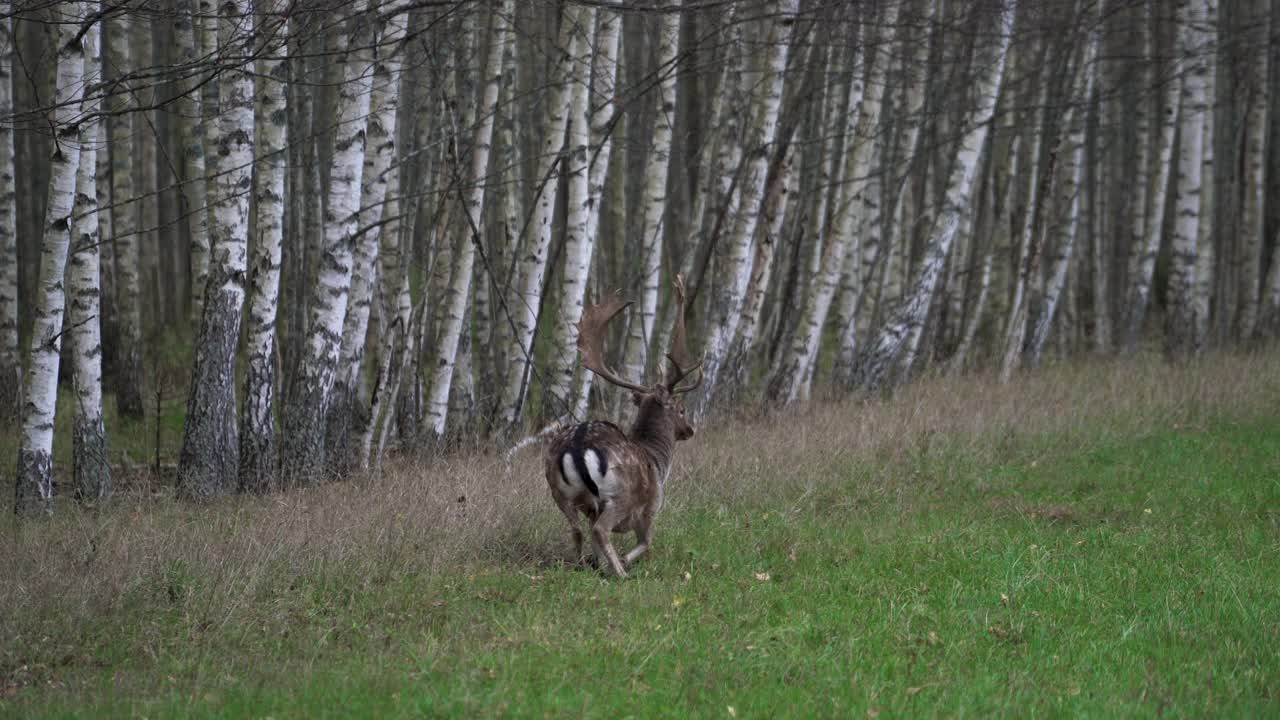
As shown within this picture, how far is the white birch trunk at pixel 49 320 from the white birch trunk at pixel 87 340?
459mm

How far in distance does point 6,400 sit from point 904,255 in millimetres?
13692

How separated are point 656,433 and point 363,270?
3.70m

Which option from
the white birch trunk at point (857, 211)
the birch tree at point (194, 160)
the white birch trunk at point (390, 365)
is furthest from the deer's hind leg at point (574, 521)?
the white birch trunk at point (857, 211)

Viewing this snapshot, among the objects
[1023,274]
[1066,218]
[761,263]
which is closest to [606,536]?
[761,263]

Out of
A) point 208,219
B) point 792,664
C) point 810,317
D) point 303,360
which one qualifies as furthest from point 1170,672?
point 810,317

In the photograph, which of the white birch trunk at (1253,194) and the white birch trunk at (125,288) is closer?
the white birch trunk at (125,288)

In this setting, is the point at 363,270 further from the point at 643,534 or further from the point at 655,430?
the point at 643,534

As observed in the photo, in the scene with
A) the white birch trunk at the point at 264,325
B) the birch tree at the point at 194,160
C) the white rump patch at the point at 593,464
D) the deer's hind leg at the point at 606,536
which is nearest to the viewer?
the white rump patch at the point at 593,464

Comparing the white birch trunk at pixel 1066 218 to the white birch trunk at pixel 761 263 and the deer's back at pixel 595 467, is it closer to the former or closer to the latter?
the white birch trunk at pixel 761 263

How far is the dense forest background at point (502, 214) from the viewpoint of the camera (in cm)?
971

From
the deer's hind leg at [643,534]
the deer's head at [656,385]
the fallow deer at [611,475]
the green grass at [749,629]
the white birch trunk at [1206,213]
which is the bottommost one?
the green grass at [749,629]

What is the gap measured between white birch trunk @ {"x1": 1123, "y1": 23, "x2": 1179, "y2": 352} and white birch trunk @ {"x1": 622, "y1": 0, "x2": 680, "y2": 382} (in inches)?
342

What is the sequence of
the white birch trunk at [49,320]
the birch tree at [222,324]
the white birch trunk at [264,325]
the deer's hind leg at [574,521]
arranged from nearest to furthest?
the deer's hind leg at [574,521] < the white birch trunk at [49,320] < the birch tree at [222,324] < the white birch trunk at [264,325]

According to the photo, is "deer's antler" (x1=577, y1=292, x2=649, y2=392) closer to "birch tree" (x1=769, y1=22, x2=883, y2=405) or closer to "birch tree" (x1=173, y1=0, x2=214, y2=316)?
"birch tree" (x1=173, y1=0, x2=214, y2=316)
